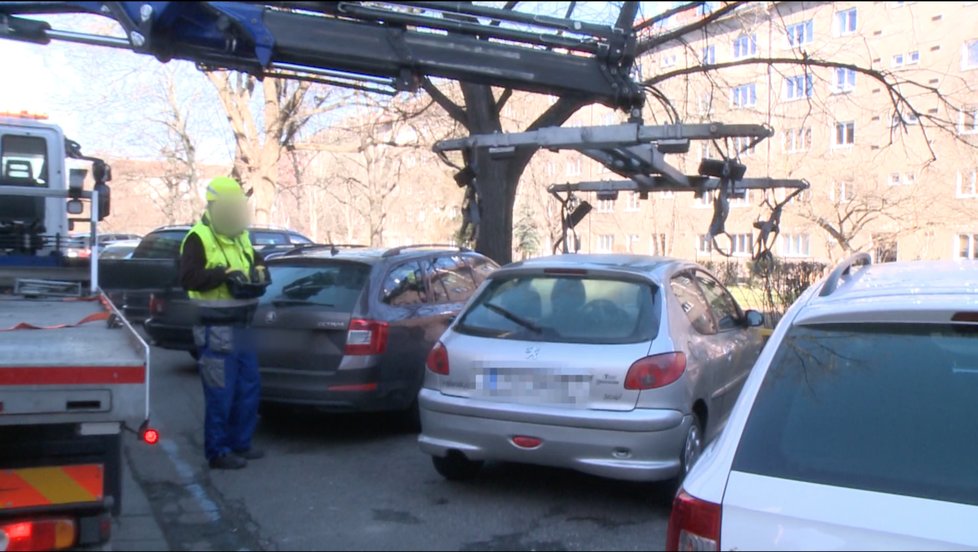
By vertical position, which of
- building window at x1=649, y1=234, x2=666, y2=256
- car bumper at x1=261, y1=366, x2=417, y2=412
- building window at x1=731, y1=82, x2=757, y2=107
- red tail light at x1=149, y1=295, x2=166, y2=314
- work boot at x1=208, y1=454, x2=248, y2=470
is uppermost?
building window at x1=731, y1=82, x2=757, y2=107

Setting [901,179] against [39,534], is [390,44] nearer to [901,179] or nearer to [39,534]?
[39,534]

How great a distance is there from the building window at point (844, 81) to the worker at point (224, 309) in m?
9.79

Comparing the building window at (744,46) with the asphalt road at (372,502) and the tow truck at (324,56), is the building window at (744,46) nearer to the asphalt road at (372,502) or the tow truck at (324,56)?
the tow truck at (324,56)

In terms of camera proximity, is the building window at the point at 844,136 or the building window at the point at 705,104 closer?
the building window at the point at 705,104

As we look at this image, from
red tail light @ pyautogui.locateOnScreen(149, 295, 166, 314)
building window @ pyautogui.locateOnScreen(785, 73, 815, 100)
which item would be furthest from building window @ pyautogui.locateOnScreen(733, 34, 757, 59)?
red tail light @ pyautogui.locateOnScreen(149, 295, 166, 314)

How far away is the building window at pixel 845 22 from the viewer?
1212 centimetres

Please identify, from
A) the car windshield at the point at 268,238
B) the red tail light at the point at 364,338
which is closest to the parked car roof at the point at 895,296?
the red tail light at the point at 364,338

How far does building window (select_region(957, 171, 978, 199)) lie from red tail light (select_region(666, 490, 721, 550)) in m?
8.28

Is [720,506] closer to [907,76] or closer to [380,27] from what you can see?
[380,27]

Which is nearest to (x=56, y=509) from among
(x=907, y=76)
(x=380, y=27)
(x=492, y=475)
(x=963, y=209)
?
(x=380, y=27)

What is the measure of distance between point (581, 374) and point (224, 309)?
2689 mm

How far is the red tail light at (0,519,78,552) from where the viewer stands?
3.52m

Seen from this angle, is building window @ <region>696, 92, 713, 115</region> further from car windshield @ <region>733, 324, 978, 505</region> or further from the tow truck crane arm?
car windshield @ <region>733, 324, 978, 505</region>

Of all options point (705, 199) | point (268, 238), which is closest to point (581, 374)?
point (705, 199)
